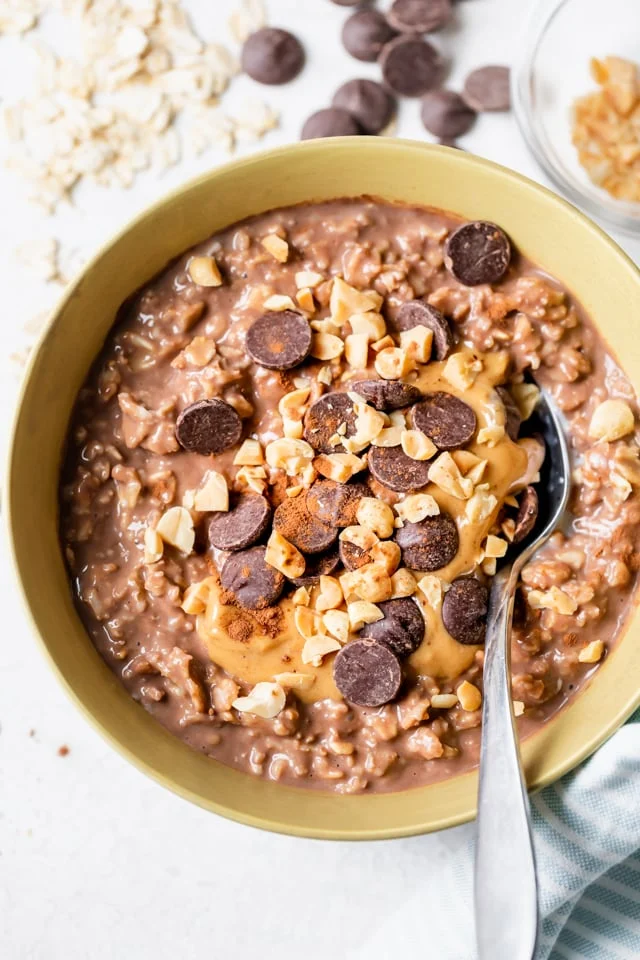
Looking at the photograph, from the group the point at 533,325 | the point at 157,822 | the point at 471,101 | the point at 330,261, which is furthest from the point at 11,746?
the point at 471,101

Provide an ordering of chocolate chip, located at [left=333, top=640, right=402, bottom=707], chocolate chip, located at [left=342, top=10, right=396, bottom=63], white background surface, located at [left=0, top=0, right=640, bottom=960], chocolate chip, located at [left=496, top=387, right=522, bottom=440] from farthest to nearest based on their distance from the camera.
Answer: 1. chocolate chip, located at [left=342, top=10, right=396, bottom=63]
2. white background surface, located at [left=0, top=0, right=640, bottom=960]
3. chocolate chip, located at [left=496, top=387, right=522, bottom=440]
4. chocolate chip, located at [left=333, top=640, right=402, bottom=707]

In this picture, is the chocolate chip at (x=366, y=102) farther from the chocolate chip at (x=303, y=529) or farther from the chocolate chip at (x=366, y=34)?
the chocolate chip at (x=303, y=529)

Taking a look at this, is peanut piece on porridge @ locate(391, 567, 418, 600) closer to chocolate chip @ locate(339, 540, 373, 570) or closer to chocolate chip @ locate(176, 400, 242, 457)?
chocolate chip @ locate(339, 540, 373, 570)

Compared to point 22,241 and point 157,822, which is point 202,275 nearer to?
point 22,241

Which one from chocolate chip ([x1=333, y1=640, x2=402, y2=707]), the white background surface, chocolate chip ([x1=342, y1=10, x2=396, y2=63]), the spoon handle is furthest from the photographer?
chocolate chip ([x1=342, y1=10, x2=396, y2=63])

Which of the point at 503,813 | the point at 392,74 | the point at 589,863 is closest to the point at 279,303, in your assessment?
the point at 392,74

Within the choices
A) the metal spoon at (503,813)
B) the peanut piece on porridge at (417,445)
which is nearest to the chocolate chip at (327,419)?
the peanut piece on porridge at (417,445)

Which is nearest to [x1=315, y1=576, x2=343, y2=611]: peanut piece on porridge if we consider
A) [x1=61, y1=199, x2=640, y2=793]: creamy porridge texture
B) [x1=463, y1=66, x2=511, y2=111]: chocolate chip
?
[x1=61, y1=199, x2=640, y2=793]: creamy porridge texture
